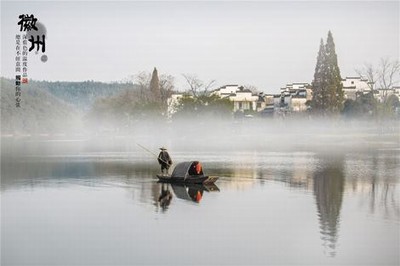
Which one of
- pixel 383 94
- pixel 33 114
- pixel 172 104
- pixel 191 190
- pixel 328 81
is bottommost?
pixel 191 190

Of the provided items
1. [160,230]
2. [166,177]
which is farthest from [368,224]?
[166,177]

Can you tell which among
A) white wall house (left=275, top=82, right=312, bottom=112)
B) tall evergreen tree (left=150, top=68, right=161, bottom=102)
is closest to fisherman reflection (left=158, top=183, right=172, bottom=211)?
tall evergreen tree (left=150, top=68, right=161, bottom=102)

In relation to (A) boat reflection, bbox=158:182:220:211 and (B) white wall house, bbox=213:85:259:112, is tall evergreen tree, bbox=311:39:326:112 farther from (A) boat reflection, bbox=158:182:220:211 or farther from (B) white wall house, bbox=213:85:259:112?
(A) boat reflection, bbox=158:182:220:211

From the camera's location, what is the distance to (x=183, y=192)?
85.4 feet

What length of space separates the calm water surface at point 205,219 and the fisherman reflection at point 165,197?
0.13 feet

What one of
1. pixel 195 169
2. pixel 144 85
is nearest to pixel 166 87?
pixel 144 85

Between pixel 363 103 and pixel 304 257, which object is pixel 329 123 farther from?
pixel 304 257

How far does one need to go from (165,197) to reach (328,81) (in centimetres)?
6229

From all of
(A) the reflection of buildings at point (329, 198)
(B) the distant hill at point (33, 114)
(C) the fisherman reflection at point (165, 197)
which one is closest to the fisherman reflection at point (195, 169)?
(C) the fisherman reflection at point (165, 197)

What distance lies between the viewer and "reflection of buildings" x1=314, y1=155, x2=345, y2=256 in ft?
55.1

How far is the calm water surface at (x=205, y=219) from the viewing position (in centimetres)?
1527

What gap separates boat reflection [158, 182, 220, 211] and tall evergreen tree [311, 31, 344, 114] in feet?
190

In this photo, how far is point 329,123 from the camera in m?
85.4

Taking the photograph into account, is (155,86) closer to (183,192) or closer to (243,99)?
(243,99)
